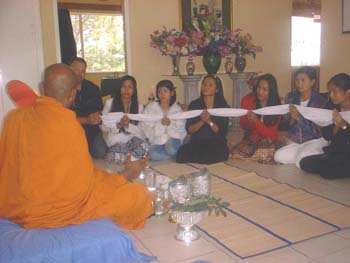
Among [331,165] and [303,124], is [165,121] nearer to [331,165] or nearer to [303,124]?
[303,124]

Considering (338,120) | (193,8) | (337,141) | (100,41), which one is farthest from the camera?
(100,41)

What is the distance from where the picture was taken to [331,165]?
136 inches

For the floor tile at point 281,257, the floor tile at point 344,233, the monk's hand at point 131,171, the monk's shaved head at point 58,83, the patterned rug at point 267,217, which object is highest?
the monk's shaved head at point 58,83

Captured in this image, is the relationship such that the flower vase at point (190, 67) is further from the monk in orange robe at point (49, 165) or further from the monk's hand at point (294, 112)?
the monk in orange robe at point (49, 165)

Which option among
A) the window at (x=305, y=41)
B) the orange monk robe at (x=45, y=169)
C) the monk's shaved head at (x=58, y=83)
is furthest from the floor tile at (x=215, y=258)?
the window at (x=305, y=41)

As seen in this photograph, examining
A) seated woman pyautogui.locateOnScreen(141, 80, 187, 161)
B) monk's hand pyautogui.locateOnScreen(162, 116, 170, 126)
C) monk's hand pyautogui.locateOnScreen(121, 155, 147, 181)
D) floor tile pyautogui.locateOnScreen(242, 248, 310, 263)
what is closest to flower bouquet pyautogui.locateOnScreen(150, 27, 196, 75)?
seated woman pyautogui.locateOnScreen(141, 80, 187, 161)

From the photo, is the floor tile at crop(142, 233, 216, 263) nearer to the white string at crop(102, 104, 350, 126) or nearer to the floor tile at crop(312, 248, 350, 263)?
the floor tile at crop(312, 248, 350, 263)

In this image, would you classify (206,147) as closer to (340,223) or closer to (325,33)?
(340,223)

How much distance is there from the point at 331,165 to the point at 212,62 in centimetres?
274

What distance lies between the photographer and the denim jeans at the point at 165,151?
14.5 feet

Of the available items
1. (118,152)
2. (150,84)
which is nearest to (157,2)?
(150,84)

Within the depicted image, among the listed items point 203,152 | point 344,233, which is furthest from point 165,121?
point 344,233

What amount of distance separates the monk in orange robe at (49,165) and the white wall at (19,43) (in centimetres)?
320

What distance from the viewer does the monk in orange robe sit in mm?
1953
